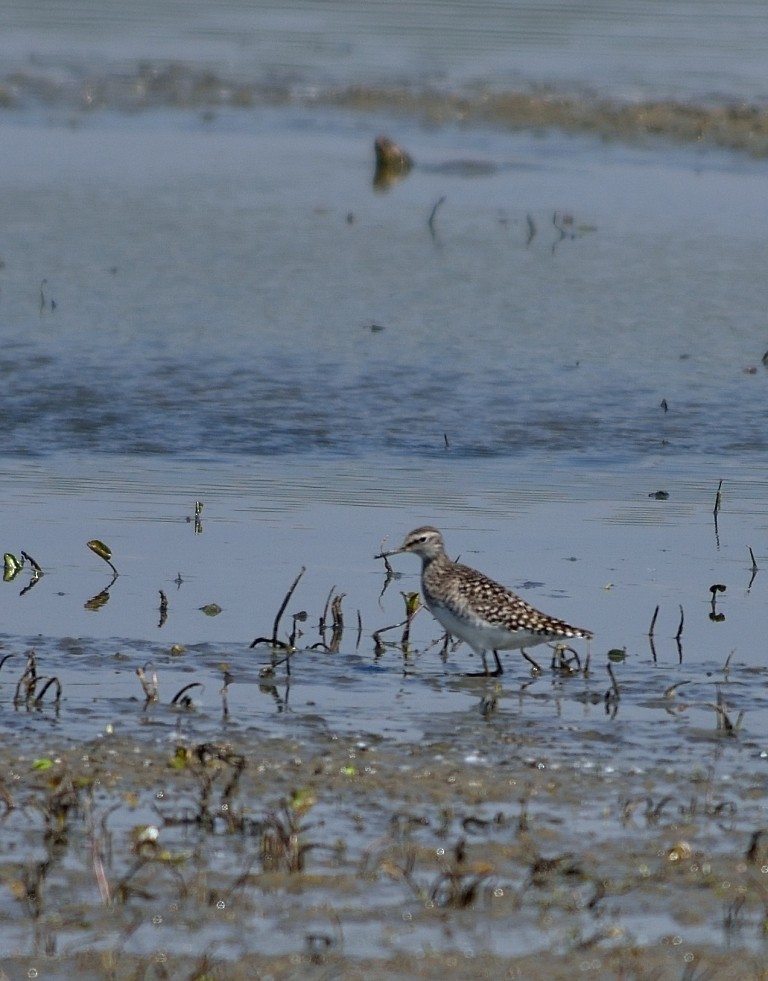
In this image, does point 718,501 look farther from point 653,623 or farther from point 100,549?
point 100,549

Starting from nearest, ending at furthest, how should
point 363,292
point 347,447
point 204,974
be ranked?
point 204,974
point 347,447
point 363,292

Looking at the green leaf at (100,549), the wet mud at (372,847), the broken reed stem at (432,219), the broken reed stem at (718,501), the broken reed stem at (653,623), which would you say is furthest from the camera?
the broken reed stem at (432,219)

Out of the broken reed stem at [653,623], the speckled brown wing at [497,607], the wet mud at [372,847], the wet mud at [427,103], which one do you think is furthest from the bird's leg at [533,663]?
the wet mud at [427,103]

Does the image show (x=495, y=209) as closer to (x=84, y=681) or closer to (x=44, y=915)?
(x=84, y=681)

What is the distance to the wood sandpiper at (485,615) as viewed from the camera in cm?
872

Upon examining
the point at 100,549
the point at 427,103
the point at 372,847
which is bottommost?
the point at 372,847

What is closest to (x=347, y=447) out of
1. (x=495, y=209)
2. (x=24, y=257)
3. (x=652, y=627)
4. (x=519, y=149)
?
(x=652, y=627)

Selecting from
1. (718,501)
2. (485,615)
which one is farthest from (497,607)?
(718,501)

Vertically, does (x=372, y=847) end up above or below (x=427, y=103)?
below

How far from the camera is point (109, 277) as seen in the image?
19109 mm

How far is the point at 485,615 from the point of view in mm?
8758

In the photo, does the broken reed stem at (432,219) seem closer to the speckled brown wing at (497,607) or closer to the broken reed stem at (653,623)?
the broken reed stem at (653,623)

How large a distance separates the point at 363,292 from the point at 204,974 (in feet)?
45.5

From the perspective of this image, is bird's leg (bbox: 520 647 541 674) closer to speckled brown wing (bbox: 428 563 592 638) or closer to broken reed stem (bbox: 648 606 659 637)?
speckled brown wing (bbox: 428 563 592 638)
